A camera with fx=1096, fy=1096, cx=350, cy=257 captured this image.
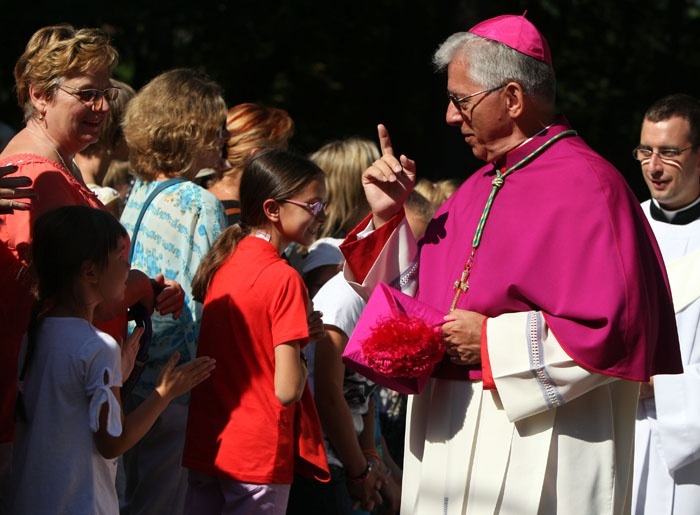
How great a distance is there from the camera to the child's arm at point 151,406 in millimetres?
3551

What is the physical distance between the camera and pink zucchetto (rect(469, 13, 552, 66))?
3832mm

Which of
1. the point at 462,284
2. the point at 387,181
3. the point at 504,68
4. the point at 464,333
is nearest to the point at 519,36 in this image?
the point at 504,68

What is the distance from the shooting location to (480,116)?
3830mm

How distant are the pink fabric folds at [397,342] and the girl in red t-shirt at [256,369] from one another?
0.39 metres

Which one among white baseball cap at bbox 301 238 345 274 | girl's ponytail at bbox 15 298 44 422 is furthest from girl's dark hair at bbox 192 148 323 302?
girl's ponytail at bbox 15 298 44 422

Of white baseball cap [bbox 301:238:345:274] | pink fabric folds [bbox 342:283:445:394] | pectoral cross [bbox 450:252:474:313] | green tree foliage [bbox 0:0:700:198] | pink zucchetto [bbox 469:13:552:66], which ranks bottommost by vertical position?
green tree foliage [bbox 0:0:700:198]

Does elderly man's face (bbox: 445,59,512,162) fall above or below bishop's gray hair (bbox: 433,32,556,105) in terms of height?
below

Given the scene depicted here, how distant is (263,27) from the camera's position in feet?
38.4

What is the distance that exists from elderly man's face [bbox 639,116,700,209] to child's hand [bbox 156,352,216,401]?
2694 mm

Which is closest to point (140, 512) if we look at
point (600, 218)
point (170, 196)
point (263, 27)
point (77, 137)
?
point (170, 196)

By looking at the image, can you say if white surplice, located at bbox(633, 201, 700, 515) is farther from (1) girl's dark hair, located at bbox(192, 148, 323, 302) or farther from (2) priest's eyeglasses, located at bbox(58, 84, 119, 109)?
(2) priest's eyeglasses, located at bbox(58, 84, 119, 109)

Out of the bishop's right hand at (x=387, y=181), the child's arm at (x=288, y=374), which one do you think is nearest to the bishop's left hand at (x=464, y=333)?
the bishop's right hand at (x=387, y=181)

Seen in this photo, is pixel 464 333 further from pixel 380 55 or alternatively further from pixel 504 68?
pixel 380 55

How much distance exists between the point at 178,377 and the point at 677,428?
7.65ft
